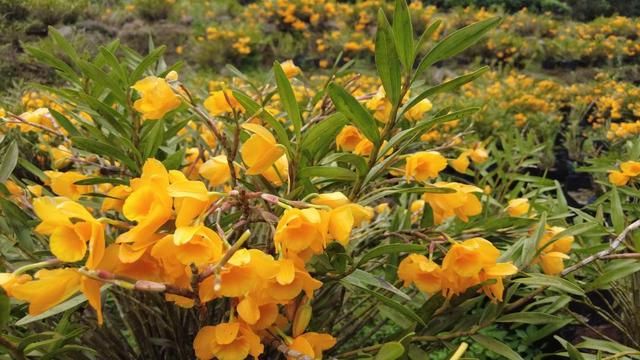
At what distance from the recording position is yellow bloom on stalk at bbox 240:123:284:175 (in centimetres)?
59

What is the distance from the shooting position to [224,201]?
0.58m

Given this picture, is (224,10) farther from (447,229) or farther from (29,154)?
(447,229)

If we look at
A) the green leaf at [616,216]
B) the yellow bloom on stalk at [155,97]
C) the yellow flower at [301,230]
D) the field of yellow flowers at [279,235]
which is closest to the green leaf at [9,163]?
the field of yellow flowers at [279,235]

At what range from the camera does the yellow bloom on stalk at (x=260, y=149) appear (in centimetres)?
59

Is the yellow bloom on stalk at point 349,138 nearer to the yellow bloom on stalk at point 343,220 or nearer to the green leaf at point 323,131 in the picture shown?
the green leaf at point 323,131

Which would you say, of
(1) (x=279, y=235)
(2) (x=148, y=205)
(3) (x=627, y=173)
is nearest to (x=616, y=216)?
(3) (x=627, y=173)

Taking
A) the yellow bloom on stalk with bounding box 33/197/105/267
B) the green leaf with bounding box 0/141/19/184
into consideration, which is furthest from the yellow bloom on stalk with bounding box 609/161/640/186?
the green leaf with bounding box 0/141/19/184

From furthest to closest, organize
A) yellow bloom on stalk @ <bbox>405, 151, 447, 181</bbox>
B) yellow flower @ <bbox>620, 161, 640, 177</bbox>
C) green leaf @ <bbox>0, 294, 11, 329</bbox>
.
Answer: yellow flower @ <bbox>620, 161, 640, 177</bbox>
yellow bloom on stalk @ <bbox>405, 151, 447, 181</bbox>
green leaf @ <bbox>0, 294, 11, 329</bbox>

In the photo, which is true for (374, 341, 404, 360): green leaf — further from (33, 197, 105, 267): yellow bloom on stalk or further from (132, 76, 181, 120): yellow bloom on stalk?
(132, 76, 181, 120): yellow bloom on stalk

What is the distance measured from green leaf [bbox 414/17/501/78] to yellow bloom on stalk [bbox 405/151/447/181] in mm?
123

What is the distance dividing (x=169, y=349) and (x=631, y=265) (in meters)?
0.76

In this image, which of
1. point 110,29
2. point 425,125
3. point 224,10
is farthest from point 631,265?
point 224,10

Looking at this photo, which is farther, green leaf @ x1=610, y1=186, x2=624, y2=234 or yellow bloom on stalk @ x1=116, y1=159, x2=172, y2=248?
green leaf @ x1=610, y1=186, x2=624, y2=234

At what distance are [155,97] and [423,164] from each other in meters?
0.37
